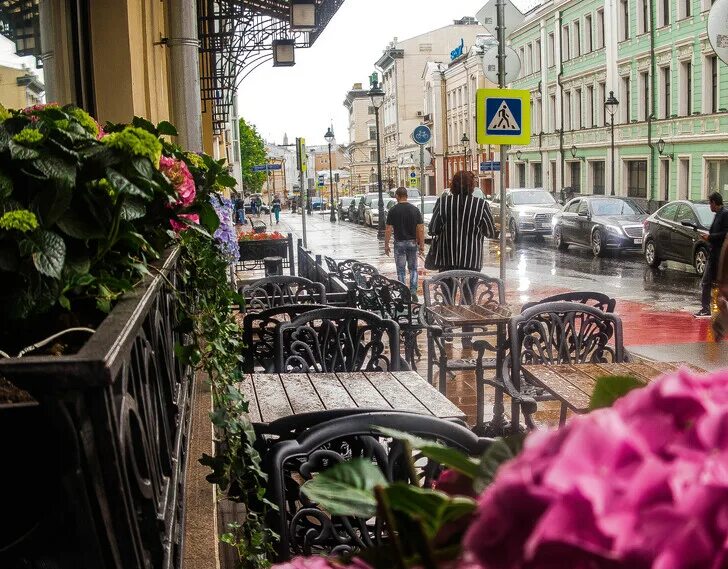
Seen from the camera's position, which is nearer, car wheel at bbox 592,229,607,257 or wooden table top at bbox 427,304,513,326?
wooden table top at bbox 427,304,513,326

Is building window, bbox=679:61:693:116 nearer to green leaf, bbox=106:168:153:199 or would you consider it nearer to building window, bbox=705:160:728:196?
building window, bbox=705:160:728:196

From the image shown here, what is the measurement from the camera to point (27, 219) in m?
1.96

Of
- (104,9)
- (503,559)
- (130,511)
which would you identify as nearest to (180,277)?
(130,511)

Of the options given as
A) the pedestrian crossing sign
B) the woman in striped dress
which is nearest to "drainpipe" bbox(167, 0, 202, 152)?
the woman in striped dress

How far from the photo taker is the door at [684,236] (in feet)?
62.5

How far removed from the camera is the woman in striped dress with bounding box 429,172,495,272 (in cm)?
1058

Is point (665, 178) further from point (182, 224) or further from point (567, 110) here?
point (182, 224)

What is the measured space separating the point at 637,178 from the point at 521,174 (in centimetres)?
1528

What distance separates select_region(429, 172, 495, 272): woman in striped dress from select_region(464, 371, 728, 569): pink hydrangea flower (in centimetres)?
1002

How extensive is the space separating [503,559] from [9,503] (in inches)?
46.5

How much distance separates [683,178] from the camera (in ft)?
117

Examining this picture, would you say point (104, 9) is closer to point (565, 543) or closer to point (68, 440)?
point (68, 440)

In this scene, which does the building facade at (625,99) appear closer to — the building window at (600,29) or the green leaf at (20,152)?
the building window at (600,29)

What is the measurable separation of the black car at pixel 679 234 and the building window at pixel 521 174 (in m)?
33.6
